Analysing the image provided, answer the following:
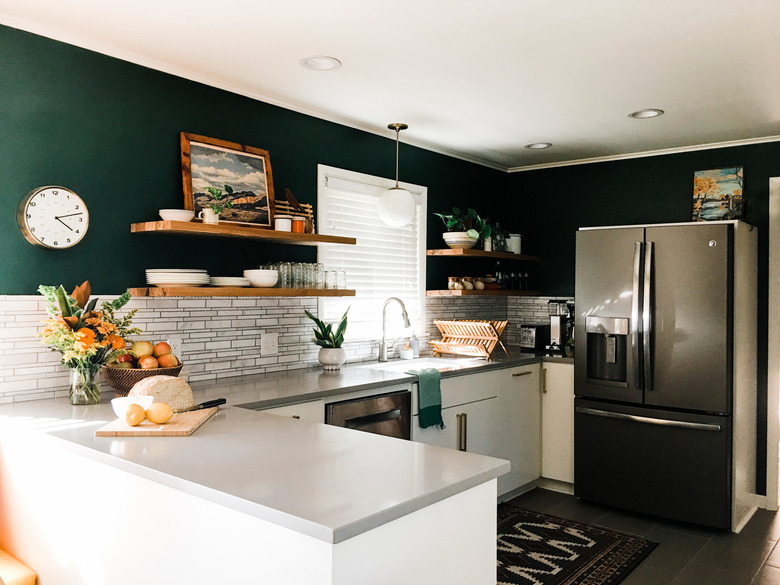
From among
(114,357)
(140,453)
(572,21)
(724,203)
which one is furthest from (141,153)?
(724,203)

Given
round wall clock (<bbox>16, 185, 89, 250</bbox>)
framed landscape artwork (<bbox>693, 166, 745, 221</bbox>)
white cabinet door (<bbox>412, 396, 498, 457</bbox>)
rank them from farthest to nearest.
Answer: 1. framed landscape artwork (<bbox>693, 166, 745, 221</bbox>)
2. white cabinet door (<bbox>412, 396, 498, 457</bbox>)
3. round wall clock (<bbox>16, 185, 89, 250</bbox>)

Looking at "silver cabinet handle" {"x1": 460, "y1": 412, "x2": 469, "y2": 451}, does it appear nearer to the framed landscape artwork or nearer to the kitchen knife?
the kitchen knife

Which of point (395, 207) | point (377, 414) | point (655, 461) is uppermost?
point (395, 207)

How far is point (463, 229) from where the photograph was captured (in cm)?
478

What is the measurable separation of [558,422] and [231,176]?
2795mm

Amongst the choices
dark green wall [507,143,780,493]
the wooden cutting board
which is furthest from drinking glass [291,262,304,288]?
dark green wall [507,143,780,493]

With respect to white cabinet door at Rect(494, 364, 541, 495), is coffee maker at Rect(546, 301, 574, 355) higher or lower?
higher

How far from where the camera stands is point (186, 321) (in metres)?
3.18

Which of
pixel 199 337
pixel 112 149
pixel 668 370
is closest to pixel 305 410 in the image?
pixel 199 337

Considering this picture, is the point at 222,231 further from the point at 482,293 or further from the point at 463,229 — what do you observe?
the point at 482,293

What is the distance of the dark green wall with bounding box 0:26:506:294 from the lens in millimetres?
2596

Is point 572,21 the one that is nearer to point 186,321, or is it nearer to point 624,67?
point 624,67

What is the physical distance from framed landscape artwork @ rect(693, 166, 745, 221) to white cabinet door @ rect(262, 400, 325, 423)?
312 centimetres

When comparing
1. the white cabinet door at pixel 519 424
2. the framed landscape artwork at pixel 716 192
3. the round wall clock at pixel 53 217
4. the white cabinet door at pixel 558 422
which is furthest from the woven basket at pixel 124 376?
the framed landscape artwork at pixel 716 192
